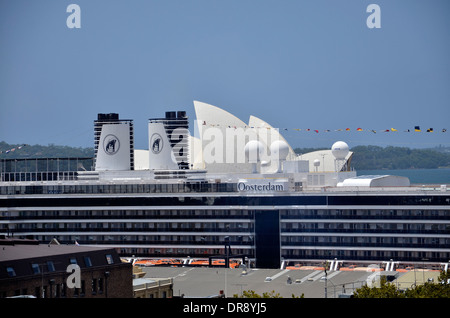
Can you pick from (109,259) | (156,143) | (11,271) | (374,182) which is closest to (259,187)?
(374,182)

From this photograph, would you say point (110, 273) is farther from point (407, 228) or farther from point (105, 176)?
point (105, 176)

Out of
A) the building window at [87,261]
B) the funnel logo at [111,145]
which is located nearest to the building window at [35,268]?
the building window at [87,261]

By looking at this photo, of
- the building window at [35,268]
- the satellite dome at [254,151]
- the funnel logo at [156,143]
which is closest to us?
the building window at [35,268]

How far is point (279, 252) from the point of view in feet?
327

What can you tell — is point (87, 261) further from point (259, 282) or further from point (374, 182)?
point (374, 182)

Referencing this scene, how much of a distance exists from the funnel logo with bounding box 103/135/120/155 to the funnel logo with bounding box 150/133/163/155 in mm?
4172

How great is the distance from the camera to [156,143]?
397 ft

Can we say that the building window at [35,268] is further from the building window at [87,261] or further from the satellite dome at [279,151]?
the satellite dome at [279,151]

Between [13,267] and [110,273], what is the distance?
695 centimetres

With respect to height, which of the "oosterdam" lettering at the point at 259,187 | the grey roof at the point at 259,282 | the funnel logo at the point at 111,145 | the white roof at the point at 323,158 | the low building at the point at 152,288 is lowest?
the grey roof at the point at 259,282

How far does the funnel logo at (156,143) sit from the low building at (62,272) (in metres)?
65.1

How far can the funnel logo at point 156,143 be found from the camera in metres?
121

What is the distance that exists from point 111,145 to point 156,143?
5.38 metres
